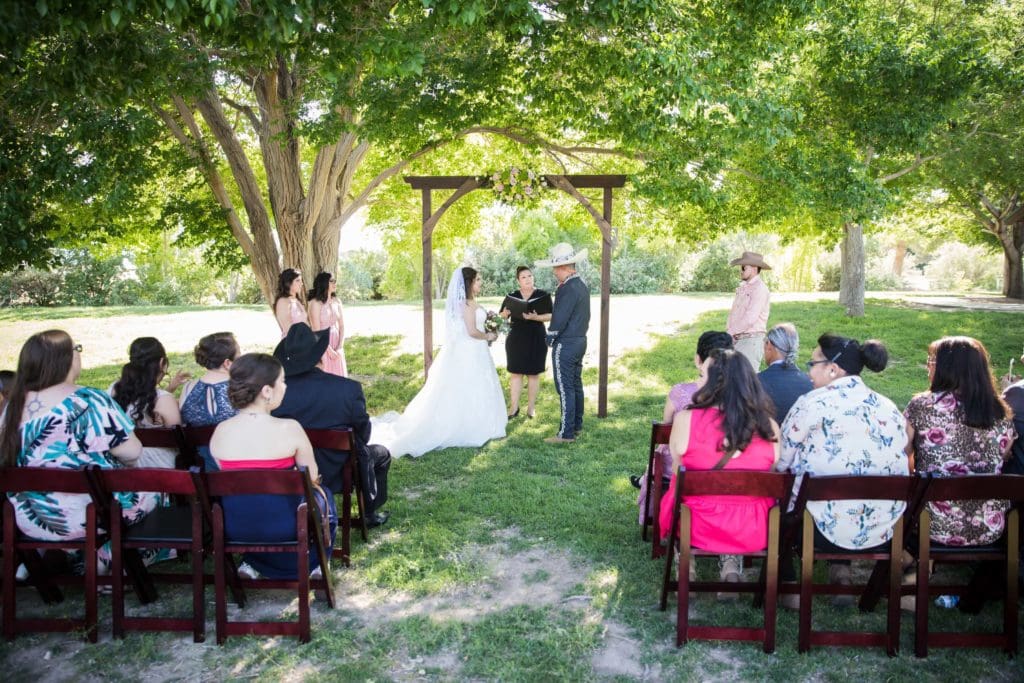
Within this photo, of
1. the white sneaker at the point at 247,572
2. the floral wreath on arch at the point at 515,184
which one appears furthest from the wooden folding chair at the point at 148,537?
the floral wreath on arch at the point at 515,184

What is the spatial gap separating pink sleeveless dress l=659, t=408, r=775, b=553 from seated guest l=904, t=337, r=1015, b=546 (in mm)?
962

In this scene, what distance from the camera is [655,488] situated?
15.5 feet

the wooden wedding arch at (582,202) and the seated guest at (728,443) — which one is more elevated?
the wooden wedding arch at (582,202)

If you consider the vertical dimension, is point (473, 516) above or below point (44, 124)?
below

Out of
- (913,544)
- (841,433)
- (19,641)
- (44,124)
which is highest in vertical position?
(44,124)

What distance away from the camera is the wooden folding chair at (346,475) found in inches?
193

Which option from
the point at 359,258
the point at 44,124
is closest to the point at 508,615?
the point at 44,124

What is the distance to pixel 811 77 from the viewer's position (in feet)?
36.6

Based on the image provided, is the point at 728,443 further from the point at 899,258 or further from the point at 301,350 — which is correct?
the point at 899,258

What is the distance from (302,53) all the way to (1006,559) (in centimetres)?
623

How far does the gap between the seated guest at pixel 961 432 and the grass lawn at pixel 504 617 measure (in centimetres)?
61

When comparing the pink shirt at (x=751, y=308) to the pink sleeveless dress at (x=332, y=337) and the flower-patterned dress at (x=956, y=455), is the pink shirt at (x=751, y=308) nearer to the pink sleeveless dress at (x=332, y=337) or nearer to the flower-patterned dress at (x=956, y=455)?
the flower-patterned dress at (x=956, y=455)

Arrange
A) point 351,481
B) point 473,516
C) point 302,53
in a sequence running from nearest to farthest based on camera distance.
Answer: point 351,481 → point 473,516 → point 302,53

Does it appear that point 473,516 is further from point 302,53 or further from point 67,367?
point 302,53
